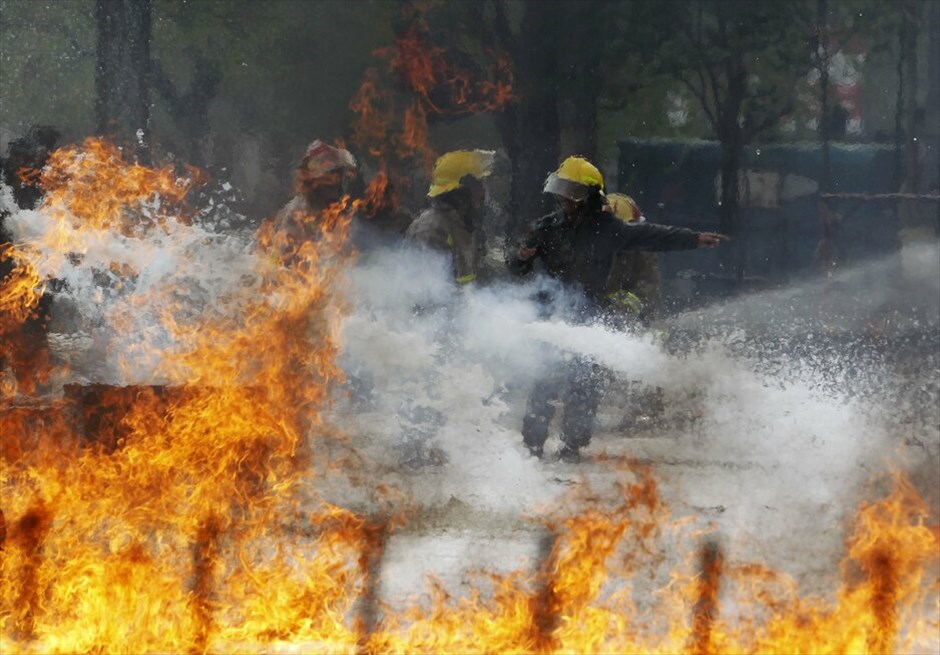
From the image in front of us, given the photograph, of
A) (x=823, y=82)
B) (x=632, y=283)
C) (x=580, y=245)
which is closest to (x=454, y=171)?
(x=580, y=245)

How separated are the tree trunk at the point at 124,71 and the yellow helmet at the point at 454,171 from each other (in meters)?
5.83

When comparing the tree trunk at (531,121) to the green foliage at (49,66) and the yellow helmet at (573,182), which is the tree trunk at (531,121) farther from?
the green foliage at (49,66)

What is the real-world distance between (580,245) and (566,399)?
3.45ft

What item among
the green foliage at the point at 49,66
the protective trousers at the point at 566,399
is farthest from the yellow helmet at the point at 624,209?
the green foliage at the point at 49,66

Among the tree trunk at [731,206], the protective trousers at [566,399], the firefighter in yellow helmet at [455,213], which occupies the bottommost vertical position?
the protective trousers at [566,399]

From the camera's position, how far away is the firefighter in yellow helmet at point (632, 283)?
7902mm

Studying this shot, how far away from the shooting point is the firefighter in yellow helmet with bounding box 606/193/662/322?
25.9 ft

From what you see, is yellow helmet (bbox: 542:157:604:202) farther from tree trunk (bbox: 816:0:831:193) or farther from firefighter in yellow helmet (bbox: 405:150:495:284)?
tree trunk (bbox: 816:0:831:193)

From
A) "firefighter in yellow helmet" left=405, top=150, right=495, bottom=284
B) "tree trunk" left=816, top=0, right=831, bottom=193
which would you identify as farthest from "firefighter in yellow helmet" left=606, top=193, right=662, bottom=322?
"tree trunk" left=816, top=0, right=831, bottom=193

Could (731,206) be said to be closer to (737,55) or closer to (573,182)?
(737,55)

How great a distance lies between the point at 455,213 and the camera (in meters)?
8.19

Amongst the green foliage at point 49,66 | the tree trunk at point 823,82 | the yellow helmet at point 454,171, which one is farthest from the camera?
the green foliage at point 49,66

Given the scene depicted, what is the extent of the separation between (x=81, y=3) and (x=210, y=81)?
1.80m

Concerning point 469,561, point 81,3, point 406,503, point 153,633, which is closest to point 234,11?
point 81,3
